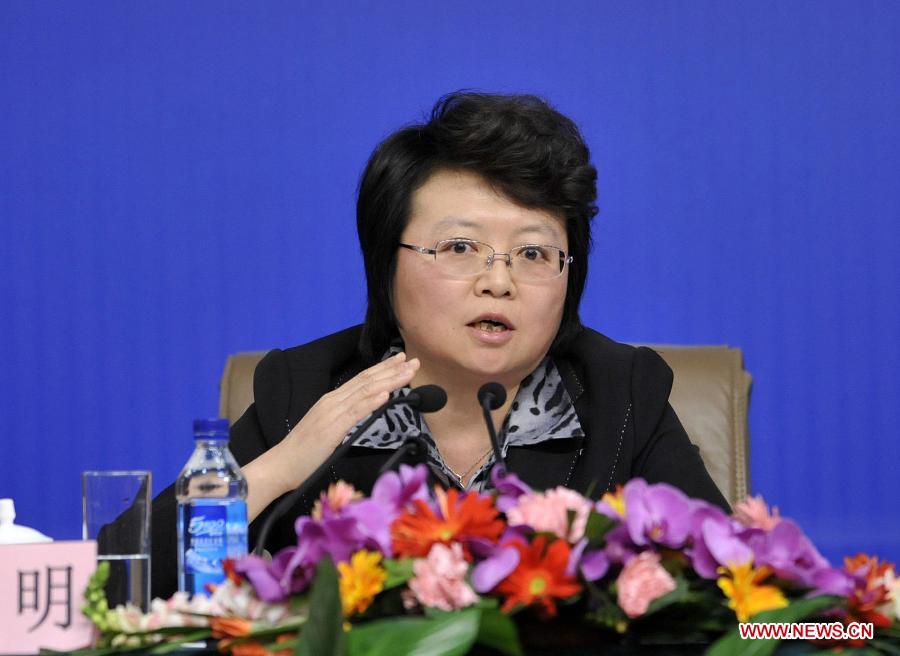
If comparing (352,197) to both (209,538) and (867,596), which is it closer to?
(209,538)

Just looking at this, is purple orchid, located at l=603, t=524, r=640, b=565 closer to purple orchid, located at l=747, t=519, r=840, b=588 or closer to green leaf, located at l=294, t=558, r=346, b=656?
purple orchid, located at l=747, t=519, r=840, b=588

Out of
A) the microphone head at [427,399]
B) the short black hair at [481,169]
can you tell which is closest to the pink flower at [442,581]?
the microphone head at [427,399]

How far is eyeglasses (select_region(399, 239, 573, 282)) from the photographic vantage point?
156 cm

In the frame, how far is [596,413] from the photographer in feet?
5.39

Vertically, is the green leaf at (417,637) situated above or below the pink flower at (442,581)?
below

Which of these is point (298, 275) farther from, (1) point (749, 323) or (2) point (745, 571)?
(2) point (745, 571)

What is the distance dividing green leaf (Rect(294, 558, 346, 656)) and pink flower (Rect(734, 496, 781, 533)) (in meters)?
0.31

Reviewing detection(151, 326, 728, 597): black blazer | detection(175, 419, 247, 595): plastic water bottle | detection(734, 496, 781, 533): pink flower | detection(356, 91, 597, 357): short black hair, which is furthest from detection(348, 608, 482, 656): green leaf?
detection(356, 91, 597, 357): short black hair

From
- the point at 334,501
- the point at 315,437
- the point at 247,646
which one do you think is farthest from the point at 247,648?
the point at 315,437

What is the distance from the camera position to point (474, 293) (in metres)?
1.54

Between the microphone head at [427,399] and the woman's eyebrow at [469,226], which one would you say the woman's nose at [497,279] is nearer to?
the woman's eyebrow at [469,226]

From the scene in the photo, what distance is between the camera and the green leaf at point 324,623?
61cm

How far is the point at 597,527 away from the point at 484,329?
2.59 ft

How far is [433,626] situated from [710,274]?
6.45ft
